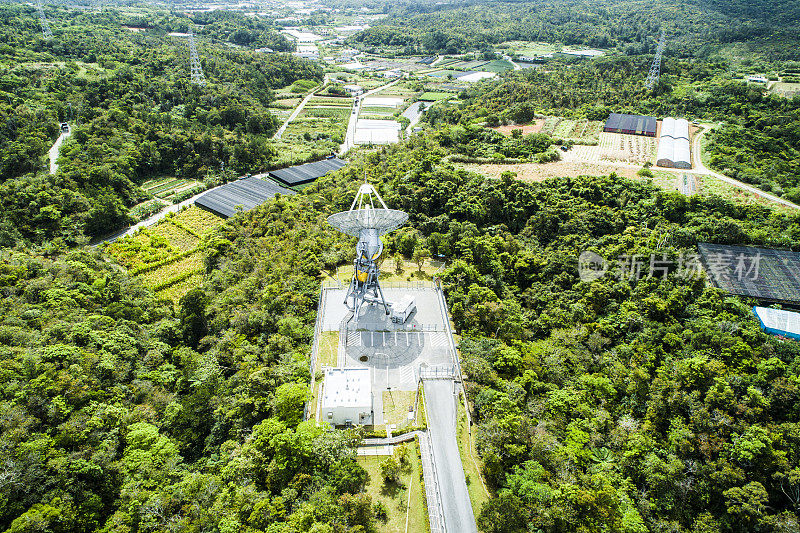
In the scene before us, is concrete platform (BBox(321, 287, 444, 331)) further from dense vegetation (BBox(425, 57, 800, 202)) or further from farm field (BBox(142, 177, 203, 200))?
farm field (BBox(142, 177, 203, 200))

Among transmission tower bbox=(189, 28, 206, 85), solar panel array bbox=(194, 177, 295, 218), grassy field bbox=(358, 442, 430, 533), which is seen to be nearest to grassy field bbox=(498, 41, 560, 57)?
transmission tower bbox=(189, 28, 206, 85)

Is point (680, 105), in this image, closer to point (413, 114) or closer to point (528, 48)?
point (413, 114)

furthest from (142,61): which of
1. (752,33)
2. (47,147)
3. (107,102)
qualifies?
(752,33)

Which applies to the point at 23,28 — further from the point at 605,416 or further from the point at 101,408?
the point at 605,416

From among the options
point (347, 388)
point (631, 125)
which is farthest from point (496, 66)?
point (347, 388)

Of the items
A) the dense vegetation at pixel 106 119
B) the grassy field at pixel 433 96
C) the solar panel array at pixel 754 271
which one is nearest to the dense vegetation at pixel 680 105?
the grassy field at pixel 433 96

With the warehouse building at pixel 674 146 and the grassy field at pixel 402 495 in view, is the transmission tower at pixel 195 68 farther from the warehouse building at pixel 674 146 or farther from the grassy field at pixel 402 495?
the grassy field at pixel 402 495
